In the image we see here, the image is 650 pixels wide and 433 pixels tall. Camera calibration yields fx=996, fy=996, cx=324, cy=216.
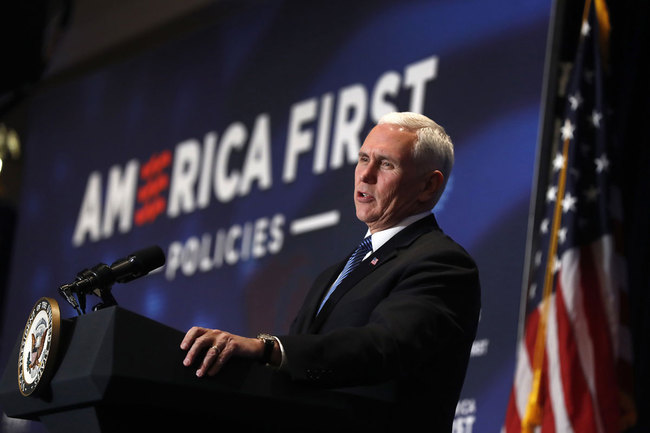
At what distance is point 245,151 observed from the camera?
5852 millimetres

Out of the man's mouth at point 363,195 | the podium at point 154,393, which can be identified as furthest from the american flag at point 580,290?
the podium at point 154,393

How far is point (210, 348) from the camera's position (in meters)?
1.73

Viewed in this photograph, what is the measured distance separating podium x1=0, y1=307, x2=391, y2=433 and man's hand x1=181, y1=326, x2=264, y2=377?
0.01m

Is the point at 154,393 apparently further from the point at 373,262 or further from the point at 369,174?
the point at 369,174

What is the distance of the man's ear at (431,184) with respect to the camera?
8.05 ft

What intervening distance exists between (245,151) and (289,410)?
13.6 feet

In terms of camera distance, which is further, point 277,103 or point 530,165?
point 277,103

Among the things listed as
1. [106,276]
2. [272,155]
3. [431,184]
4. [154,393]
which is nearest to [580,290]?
[431,184]

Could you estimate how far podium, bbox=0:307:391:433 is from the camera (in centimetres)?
164

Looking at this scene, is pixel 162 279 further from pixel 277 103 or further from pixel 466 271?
pixel 466 271

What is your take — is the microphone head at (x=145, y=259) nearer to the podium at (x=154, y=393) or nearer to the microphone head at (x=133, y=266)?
the microphone head at (x=133, y=266)

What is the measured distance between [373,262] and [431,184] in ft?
0.98

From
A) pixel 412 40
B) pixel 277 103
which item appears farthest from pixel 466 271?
pixel 277 103

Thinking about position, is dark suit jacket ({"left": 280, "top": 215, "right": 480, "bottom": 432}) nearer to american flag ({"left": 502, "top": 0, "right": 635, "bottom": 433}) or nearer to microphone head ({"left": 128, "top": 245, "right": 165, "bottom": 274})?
microphone head ({"left": 128, "top": 245, "right": 165, "bottom": 274})
